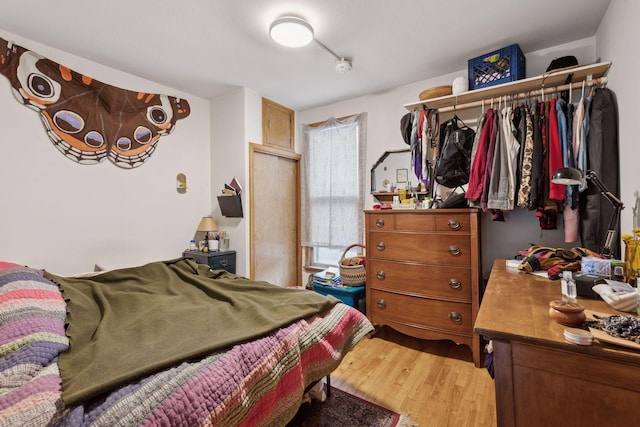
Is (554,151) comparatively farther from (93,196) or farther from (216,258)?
(93,196)

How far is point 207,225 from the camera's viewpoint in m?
3.08

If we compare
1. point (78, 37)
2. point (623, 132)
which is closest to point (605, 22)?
point (623, 132)

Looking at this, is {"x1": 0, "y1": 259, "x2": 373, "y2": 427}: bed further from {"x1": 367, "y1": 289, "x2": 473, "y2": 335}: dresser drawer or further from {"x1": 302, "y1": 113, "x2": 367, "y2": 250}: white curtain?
{"x1": 302, "y1": 113, "x2": 367, "y2": 250}: white curtain

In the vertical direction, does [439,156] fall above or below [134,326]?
above

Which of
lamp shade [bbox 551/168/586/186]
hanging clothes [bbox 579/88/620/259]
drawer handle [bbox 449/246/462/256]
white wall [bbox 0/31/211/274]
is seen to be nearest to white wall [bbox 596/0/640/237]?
hanging clothes [bbox 579/88/620/259]

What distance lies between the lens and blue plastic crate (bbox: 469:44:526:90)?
2.15 metres

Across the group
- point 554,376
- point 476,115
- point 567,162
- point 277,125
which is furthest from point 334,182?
point 554,376

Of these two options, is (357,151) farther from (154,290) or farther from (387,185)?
(154,290)

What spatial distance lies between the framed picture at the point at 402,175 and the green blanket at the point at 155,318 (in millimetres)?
1778

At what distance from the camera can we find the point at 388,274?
2.39 metres

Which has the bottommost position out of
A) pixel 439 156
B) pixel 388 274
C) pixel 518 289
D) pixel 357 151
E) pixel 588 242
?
pixel 388 274

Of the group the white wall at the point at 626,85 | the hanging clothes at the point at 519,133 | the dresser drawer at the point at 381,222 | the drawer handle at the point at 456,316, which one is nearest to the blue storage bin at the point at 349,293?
the dresser drawer at the point at 381,222

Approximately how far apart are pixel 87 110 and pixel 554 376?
3387 millimetres

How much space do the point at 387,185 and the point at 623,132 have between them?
1720 mm
